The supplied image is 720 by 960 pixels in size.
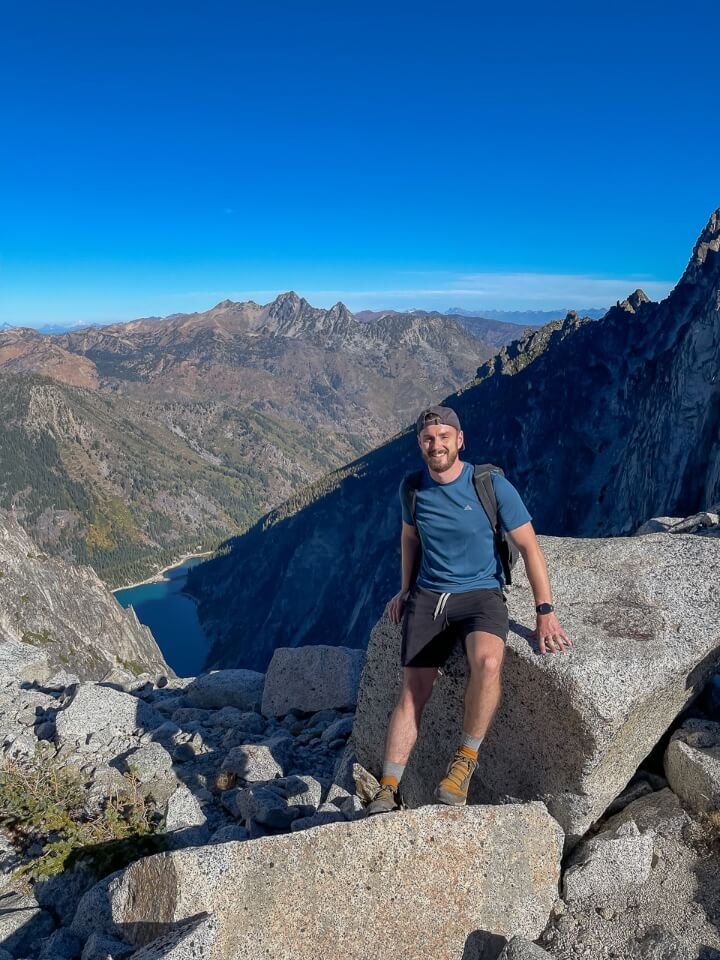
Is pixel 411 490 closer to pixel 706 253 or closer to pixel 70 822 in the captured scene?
pixel 70 822

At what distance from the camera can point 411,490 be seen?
804 cm

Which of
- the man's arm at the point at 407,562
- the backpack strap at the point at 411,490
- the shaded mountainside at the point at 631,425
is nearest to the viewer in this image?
the backpack strap at the point at 411,490

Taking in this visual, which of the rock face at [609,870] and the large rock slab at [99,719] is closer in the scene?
the rock face at [609,870]

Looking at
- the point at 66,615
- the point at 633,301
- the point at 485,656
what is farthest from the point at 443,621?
the point at 633,301

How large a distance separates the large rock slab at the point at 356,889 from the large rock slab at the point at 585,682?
1.32m

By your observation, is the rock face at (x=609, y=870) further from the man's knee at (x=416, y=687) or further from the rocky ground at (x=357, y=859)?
the man's knee at (x=416, y=687)

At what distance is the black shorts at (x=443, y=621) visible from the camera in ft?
24.7

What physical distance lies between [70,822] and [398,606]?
5.53m

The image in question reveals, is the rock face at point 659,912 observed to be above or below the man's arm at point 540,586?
below

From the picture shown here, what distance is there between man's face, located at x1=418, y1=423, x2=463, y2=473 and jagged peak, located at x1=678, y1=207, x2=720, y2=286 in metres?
133

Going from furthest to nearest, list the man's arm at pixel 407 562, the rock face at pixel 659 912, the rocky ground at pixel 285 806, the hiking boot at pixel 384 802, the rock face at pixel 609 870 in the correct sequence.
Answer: the man's arm at pixel 407 562 → the hiking boot at pixel 384 802 → the rock face at pixel 609 870 → the rocky ground at pixel 285 806 → the rock face at pixel 659 912

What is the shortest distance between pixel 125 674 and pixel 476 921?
54.7ft

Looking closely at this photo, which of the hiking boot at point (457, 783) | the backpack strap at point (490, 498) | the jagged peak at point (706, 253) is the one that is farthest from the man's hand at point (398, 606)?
the jagged peak at point (706, 253)

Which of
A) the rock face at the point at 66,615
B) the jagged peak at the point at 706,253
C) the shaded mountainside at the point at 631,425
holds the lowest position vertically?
the rock face at the point at 66,615
